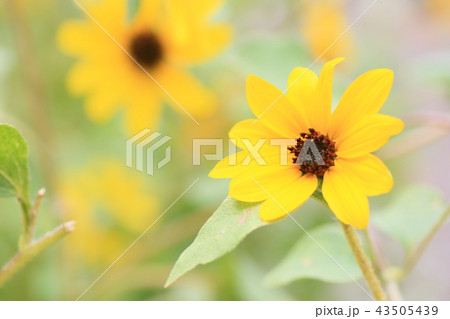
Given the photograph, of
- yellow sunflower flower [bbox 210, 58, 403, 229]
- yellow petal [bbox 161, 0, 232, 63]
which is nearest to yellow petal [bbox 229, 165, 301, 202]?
yellow sunflower flower [bbox 210, 58, 403, 229]

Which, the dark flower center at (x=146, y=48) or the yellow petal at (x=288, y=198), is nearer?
the yellow petal at (x=288, y=198)

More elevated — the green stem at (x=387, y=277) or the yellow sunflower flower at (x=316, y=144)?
the yellow sunflower flower at (x=316, y=144)

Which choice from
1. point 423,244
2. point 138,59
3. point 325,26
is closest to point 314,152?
point 423,244

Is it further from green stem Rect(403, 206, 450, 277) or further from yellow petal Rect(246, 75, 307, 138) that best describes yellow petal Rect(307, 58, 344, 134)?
green stem Rect(403, 206, 450, 277)

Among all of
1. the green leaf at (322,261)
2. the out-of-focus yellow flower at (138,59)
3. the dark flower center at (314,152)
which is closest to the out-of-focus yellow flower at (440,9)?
the out-of-focus yellow flower at (138,59)

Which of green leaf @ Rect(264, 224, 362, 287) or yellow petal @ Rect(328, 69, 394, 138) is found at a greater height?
yellow petal @ Rect(328, 69, 394, 138)

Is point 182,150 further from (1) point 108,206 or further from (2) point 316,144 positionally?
(2) point 316,144

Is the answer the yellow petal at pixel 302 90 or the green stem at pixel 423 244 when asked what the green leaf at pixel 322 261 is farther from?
the yellow petal at pixel 302 90
